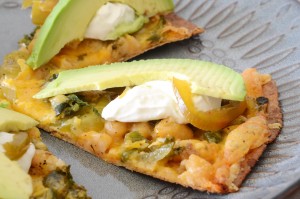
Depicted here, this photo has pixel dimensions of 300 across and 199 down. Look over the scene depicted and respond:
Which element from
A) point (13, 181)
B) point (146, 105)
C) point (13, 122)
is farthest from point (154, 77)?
point (13, 181)

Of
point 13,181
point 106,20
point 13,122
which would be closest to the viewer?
point 13,181

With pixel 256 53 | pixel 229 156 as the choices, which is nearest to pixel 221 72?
pixel 229 156

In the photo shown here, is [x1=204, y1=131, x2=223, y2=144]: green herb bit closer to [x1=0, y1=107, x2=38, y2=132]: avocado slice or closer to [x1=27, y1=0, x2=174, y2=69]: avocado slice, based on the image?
[x1=0, y1=107, x2=38, y2=132]: avocado slice

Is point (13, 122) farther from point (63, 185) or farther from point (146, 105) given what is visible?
point (146, 105)

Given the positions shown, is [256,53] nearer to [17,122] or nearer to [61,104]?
[61,104]

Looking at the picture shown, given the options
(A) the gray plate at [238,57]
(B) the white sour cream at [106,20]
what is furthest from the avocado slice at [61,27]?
(A) the gray plate at [238,57]

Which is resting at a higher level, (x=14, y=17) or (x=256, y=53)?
(x=256, y=53)
